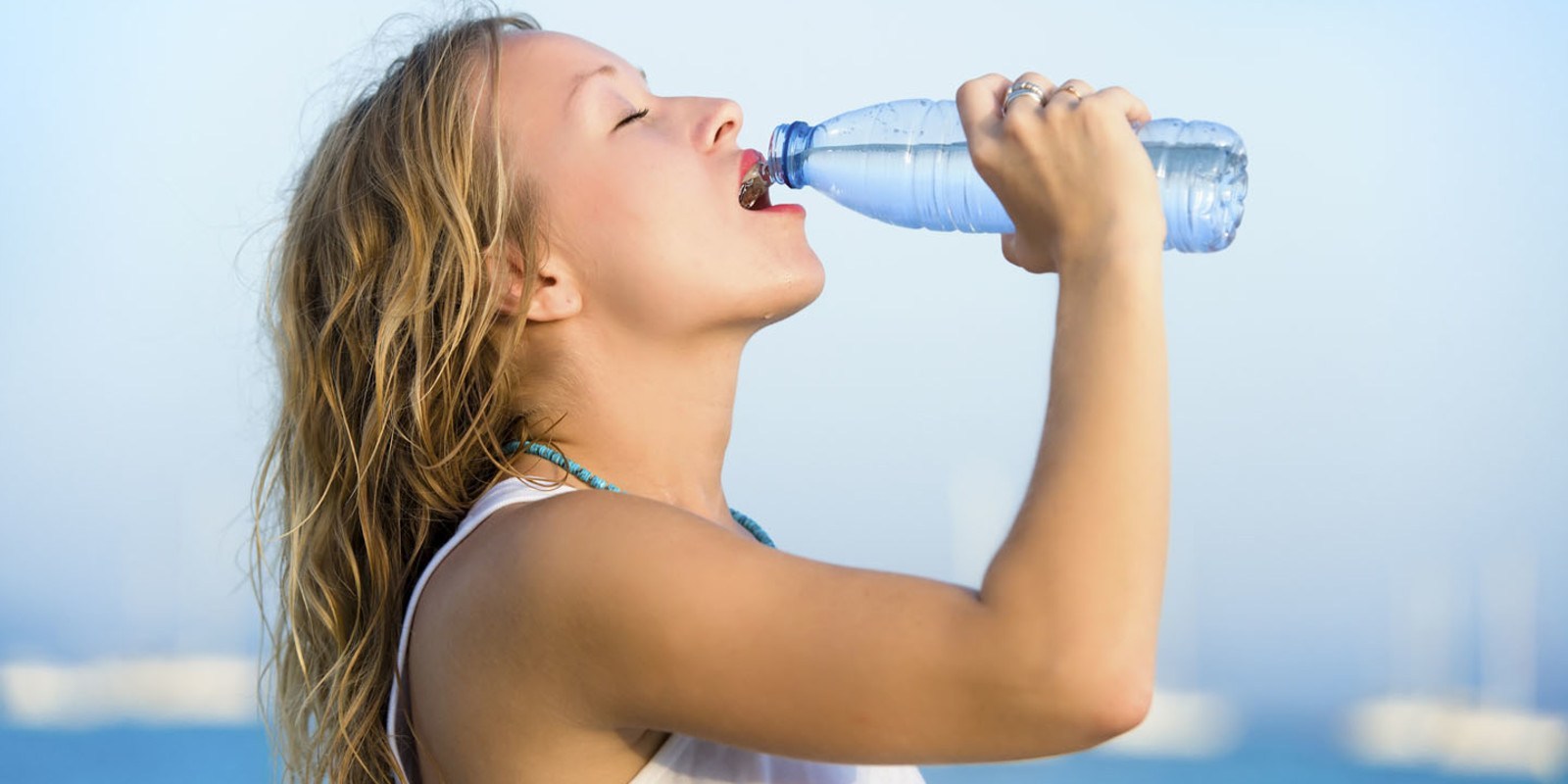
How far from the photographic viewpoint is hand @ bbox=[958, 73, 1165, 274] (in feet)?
3.21

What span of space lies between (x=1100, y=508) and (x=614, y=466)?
0.59m

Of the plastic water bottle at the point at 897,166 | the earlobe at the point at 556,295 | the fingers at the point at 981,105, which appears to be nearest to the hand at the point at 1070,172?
the fingers at the point at 981,105

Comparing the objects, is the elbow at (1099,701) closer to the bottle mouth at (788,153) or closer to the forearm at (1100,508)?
the forearm at (1100,508)

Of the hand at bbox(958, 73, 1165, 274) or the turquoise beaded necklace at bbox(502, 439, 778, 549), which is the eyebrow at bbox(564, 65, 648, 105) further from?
the hand at bbox(958, 73, 1165, 274)

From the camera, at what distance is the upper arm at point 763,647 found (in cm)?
91

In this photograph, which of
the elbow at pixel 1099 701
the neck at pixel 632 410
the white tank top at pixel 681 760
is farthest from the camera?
the neck at pixel 632 410

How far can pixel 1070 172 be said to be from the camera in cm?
100

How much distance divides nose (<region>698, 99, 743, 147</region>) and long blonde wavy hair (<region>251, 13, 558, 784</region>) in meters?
0.17

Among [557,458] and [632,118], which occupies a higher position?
[632,118]

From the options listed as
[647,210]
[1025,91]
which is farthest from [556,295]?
[1025,91]

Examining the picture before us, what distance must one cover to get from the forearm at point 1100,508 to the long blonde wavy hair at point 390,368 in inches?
21.7

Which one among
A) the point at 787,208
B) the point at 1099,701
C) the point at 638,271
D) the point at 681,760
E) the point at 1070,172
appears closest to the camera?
the point at 1099,701

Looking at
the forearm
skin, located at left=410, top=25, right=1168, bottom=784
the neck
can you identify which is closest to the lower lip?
the neck

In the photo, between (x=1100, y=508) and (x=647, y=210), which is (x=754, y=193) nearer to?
(x=647, y=210)
